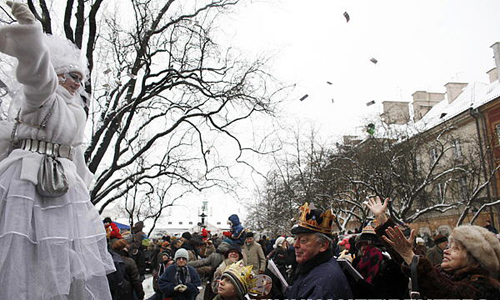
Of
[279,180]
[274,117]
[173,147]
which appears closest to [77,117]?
[274,117]

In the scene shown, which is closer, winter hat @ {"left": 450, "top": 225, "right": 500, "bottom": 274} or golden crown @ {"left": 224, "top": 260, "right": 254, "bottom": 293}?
winter hat @ {"left": 450, "top": 225, "right": 500, "bottom": 274}

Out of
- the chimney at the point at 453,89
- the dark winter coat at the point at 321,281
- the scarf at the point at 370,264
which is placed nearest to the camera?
the dark winter coat at the point at 321,281

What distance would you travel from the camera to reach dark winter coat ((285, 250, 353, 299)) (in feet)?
8.41

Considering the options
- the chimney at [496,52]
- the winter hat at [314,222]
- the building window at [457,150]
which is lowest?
the winter hat at [314,222]

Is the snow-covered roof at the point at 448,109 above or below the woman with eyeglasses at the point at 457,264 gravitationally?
above

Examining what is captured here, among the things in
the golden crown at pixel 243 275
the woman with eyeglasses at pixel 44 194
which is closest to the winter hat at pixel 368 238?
the golden crown at pixel 243 275

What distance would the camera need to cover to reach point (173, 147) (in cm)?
1688

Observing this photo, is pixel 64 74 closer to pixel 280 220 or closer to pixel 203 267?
pixel 203 267

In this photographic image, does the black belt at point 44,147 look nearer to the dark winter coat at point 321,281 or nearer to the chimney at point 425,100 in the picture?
the dark winter coat at point 321,281

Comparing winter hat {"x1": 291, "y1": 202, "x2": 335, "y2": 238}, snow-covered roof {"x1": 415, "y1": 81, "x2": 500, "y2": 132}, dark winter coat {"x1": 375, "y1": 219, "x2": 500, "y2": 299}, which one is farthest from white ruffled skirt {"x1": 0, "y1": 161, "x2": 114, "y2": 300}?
snow-covered roof {"x1": 415, "y1": 81, "x2": 500, "y2": 132}

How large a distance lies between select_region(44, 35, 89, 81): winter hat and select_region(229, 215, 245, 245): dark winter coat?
583 centimetres

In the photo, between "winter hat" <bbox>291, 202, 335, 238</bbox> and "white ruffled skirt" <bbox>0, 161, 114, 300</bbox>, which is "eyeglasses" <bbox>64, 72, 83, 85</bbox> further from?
"winter hat" <bbox>291, 202, 335, 238</bbox>

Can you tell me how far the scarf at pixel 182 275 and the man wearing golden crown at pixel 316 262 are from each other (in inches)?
183

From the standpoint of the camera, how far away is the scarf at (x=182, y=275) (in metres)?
7.37
